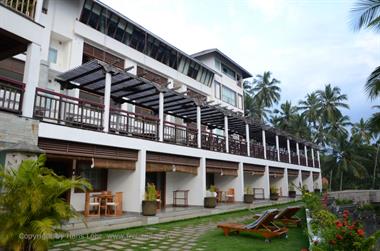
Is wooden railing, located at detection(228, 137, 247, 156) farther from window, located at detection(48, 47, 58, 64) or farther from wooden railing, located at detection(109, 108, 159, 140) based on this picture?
window, located at detection(48, 47, 58, 64)

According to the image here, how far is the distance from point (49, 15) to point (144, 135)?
814 centimetres

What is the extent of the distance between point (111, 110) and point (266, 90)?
128 feet

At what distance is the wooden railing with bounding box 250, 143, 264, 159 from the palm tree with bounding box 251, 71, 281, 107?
86.1 ft

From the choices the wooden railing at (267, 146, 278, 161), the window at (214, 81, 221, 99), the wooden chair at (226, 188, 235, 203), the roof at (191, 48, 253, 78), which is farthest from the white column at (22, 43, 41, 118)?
the roof at (191, 48, 253, 78)

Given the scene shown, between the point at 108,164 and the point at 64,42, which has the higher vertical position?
the point at 64,42

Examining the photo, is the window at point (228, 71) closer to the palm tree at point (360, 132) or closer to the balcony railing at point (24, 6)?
the palm tree at point (360, 132)

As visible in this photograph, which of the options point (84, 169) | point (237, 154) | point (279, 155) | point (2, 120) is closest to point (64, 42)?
point (84, 169)

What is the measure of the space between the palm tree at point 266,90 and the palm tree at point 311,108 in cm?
423

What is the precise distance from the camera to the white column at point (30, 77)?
26.1 feet

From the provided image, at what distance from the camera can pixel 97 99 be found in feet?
55.3

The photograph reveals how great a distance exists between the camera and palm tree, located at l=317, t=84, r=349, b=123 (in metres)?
44.0

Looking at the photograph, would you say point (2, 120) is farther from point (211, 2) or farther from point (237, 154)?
point (237, 154)

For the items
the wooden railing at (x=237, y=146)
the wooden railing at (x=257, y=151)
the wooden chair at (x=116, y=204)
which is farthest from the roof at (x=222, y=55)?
the wooden chair at (x=116, y=204)

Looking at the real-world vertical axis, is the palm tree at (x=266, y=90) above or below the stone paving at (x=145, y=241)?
above
